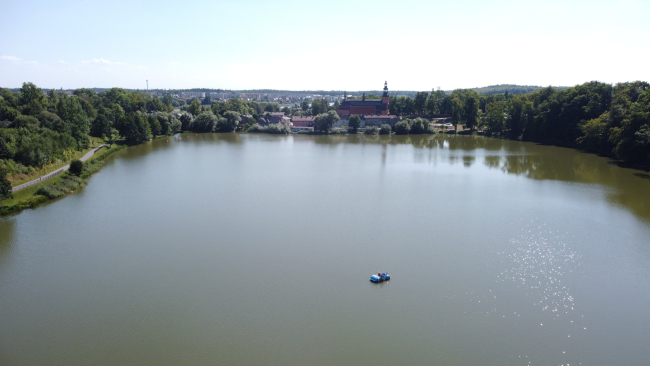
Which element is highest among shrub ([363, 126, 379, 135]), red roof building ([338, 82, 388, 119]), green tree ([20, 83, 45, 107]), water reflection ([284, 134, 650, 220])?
green tree ([20, 83, 45, 107])

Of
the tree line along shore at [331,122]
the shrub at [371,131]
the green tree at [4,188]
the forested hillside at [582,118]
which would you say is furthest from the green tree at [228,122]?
the green tree at [4,188]

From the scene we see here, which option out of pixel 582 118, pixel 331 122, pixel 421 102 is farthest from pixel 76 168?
pixel 421 102

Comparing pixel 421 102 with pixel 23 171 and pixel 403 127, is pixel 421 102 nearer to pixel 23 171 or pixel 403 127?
pixel 403 127

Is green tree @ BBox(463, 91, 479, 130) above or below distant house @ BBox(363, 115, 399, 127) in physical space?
above

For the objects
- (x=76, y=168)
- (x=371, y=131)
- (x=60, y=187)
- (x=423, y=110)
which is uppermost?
(x=423, y=110)

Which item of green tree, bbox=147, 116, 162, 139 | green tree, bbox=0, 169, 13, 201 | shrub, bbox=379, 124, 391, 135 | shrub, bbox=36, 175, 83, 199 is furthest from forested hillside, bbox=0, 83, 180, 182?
shrub, bbox=379, 124, 391, 135

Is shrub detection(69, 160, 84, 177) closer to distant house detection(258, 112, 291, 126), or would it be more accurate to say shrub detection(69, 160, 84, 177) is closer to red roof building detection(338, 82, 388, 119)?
distant house detection(258, 112, 291, 126)

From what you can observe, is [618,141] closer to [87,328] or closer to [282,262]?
[282,262]
